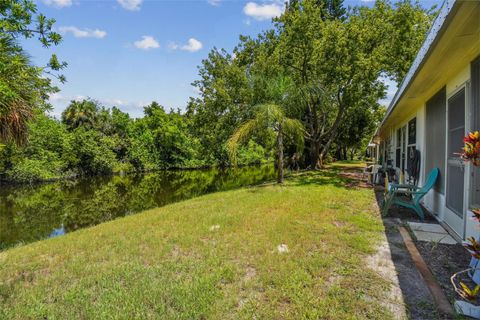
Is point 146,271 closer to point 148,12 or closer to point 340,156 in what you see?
point 148,12

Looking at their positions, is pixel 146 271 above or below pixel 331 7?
below

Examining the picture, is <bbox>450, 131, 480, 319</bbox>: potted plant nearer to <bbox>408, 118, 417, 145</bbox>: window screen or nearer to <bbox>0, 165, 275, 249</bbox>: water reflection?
<bbox>408, 118, 417, 145</bbox>: window screen

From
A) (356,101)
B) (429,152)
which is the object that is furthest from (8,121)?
(356,101)

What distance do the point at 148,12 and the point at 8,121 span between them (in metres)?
6.81

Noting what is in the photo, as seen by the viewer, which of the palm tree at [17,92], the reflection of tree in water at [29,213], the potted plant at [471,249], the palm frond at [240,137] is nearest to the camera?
the potted plant at [471,249]

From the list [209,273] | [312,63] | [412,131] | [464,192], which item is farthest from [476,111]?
[312,63]

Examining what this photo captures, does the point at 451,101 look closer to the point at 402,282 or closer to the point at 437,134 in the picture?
the point at 437,134

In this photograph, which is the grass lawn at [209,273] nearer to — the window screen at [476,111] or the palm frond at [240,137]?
the window screen at [476,111]

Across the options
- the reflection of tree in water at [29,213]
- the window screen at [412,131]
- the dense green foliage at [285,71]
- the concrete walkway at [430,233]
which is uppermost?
the dense green foliage at [285,71]

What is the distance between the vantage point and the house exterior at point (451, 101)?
282 cm

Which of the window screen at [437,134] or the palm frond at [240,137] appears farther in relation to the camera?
the palm frond at [240,137]

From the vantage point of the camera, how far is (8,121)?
3.26 m

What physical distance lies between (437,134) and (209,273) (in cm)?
519

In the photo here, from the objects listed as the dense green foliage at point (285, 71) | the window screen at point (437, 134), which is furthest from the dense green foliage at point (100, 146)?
the window screen at point (437, 134)
